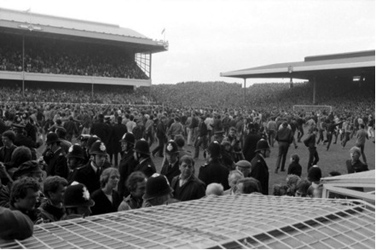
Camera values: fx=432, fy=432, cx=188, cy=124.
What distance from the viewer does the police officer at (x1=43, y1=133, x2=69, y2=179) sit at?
21.1 feet

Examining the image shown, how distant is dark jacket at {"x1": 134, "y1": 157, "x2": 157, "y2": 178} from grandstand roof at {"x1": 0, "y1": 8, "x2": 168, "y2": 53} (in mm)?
38144

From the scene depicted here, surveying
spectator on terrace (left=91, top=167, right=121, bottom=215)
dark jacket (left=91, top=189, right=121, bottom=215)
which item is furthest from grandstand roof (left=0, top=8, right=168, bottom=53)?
dark jacket (left=91, top=189, right=121, bottom=215)

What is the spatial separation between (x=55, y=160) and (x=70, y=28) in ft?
134

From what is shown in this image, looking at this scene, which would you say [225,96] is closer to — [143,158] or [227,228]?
[143,158]

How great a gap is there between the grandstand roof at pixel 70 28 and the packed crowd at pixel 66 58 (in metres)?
2.08

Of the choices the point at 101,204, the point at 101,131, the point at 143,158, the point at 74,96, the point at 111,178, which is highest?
the point at 74,96

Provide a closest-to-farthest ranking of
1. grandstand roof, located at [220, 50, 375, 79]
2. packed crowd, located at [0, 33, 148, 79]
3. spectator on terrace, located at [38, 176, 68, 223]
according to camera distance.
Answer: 1. spectator on terrace, located at [38, 176, 68, 223]
2. grandstand roof, located at [220, 50, 375, 79]
3. packed crowd, located at [0, 33, 148, 79]

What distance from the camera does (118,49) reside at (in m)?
52.9

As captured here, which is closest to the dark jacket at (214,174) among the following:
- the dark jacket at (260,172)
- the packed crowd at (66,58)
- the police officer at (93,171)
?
the dark jacket at (260,172)

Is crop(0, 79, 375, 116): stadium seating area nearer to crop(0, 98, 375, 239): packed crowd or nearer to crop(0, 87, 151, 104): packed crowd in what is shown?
crop(0, 87, 151, 104): packed crowd

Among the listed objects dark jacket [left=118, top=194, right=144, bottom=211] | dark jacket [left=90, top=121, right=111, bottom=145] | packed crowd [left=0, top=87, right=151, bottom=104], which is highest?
packed crowd [left=0, top=87, right=151, bottom=104]

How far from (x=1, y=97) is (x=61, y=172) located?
32.7 m

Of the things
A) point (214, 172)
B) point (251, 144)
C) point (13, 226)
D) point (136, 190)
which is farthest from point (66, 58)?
point (13, 226)

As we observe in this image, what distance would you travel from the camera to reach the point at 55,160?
653 centimetres
